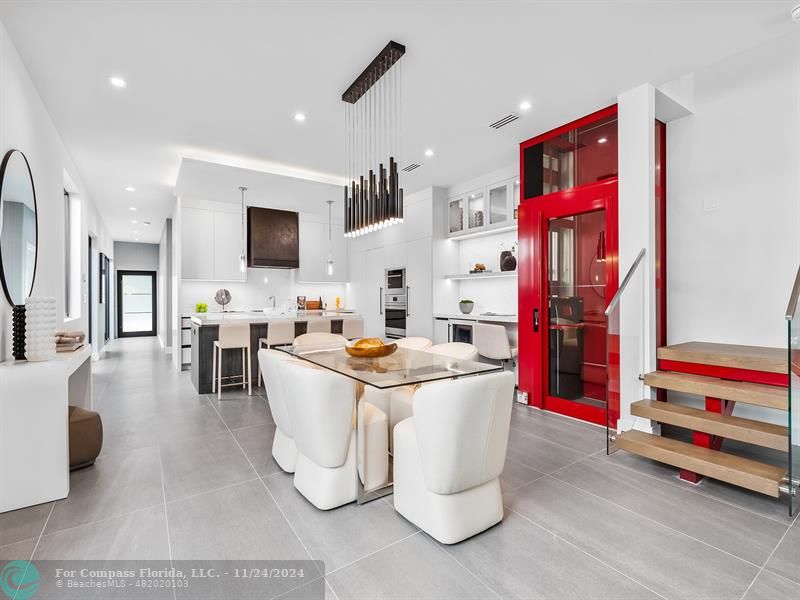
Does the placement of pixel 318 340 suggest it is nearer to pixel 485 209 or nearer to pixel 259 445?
pixel 259 445

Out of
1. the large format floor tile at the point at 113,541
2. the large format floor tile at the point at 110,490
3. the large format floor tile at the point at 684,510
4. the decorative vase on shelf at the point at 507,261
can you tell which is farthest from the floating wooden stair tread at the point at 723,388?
the large format floor tile at the point at 110,490

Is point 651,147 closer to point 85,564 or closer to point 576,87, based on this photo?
point 576,87

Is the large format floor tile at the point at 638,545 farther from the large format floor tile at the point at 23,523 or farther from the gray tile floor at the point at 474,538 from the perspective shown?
the large format floor tile at the point at 23,523

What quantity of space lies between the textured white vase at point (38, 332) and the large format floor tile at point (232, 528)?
132 cm

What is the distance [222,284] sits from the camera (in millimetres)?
7125

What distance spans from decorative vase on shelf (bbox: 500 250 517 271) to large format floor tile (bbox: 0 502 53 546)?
4.92 m

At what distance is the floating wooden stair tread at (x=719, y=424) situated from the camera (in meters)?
2.39

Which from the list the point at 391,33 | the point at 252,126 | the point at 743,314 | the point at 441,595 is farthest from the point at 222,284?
the point at 743,314

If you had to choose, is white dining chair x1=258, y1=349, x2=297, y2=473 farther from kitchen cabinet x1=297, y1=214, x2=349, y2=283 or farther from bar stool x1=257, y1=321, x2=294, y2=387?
kitchen cabinet x1=297, y1=214, x2=349, y2=283

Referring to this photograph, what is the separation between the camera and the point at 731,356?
2.80 meters

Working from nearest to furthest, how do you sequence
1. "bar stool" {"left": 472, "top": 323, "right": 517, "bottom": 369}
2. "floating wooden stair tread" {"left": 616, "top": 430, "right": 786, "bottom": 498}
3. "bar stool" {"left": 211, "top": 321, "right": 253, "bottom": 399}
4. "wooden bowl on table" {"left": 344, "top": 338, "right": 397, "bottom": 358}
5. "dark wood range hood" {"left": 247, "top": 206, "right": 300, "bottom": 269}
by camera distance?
"floating wooden stair tread" {"left": 616, "top": 430, "right": 786, "bottom": 498} < "wooden bowl on table" {"left": 344, "top": 338, "right": 397, "bottom": 358} < "bar stool" {"left": 472, "top": 323, "right": 517, "bottom": 369} < "bar stool" {"left": 211, "top": 321, "right": 253, "bottom": 399} < "dark wood range hood" {"left": 247, "top": 206, "right": 300, "bottom": 269}

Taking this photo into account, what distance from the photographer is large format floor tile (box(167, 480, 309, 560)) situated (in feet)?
6.13

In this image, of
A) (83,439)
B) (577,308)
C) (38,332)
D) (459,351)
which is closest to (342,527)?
(459,351)

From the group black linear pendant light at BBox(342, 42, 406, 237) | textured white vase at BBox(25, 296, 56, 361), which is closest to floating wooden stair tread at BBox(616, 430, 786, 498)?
black linear pendant light at BBox(342, 42, 406, 237)
